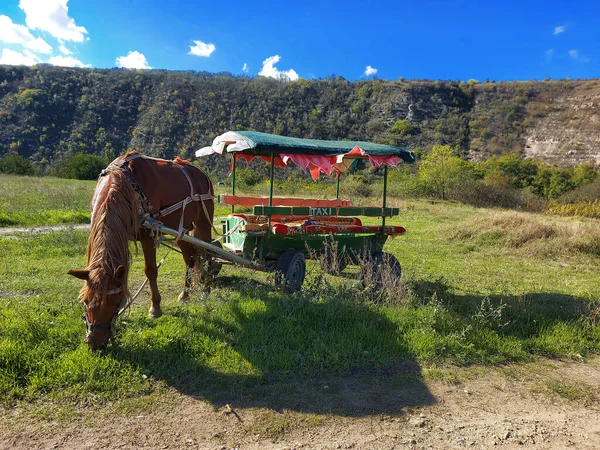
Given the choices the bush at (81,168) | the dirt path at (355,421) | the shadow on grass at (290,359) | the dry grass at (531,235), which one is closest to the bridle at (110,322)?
the shadow on grass at (290,359)

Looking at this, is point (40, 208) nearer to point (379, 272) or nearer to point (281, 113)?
point (379, 272)

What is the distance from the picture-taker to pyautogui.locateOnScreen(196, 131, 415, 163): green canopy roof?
502cm

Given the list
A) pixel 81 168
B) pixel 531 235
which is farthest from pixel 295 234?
pixel 81 168

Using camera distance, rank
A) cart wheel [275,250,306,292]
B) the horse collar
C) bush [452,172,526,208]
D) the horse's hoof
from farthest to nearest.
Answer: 1. bush [452,172,526,208]
2. cart wheel [275,250,306,292]
3. the horse's hoof
4. the horse collar

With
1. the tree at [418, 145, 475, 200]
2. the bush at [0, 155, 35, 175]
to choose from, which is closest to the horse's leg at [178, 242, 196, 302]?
the tree at [418, 145, 475, 200]

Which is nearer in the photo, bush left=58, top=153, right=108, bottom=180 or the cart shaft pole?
the cart shaft pole

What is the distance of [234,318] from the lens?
4.43m

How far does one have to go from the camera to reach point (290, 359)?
372 centimetres

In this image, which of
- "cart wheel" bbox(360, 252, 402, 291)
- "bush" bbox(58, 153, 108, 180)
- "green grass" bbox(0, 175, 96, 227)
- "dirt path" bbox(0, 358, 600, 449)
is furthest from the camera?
"bush" bbox(58, 153, 108, 180)

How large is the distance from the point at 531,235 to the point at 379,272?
281 inches

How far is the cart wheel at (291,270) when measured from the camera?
541cm

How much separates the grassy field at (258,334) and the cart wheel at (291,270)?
243mm

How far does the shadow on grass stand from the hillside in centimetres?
3472

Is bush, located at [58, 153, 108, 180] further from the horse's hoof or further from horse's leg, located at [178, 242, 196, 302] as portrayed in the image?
the horse's hoof
